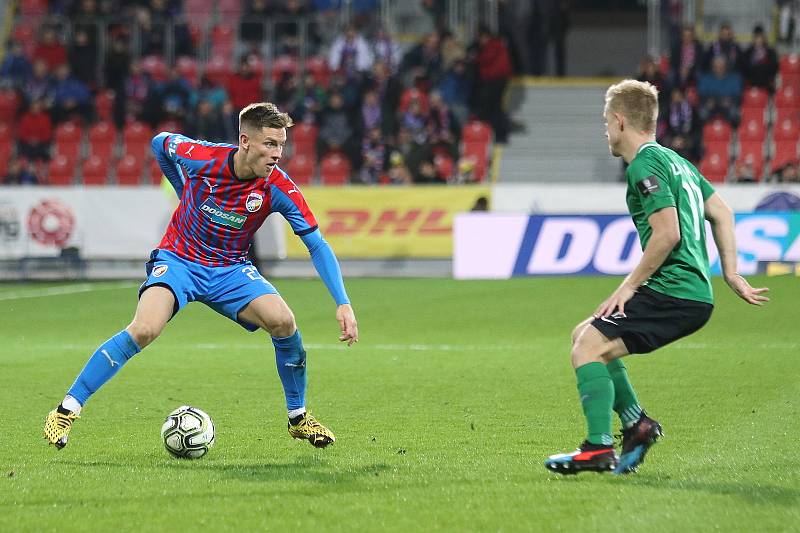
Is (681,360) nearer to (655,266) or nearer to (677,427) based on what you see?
(677,427)

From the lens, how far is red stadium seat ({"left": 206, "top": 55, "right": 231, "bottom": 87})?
990 inches

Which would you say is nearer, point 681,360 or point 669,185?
point 669,185

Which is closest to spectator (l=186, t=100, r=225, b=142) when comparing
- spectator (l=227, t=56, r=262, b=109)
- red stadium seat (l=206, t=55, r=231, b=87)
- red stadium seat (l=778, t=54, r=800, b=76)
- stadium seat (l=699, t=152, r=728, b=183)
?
spectator (l=227, t=56, r=262, b=109)

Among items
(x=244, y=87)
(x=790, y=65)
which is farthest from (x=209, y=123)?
(x=790, y=65)

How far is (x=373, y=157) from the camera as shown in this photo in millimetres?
22219

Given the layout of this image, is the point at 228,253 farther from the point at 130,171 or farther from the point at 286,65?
the point at 286,65

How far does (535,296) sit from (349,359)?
576cm

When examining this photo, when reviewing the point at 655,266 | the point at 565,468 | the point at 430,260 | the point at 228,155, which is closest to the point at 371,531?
the point at 565,468

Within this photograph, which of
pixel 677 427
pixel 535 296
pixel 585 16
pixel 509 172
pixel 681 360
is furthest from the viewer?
pixel 585 16

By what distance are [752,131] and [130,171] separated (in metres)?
11.0

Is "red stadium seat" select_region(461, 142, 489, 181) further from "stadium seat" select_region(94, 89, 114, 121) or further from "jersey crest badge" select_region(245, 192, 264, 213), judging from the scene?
"jersey crest badge" select_region(245, 192, 264, 213)

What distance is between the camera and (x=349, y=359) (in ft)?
37.0

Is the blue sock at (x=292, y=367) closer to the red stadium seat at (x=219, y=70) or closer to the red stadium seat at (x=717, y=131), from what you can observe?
the red stadium seat at (x=717, y=131)

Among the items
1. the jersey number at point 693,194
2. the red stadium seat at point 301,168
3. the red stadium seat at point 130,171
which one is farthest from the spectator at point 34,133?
the jersey number at point 693,194
